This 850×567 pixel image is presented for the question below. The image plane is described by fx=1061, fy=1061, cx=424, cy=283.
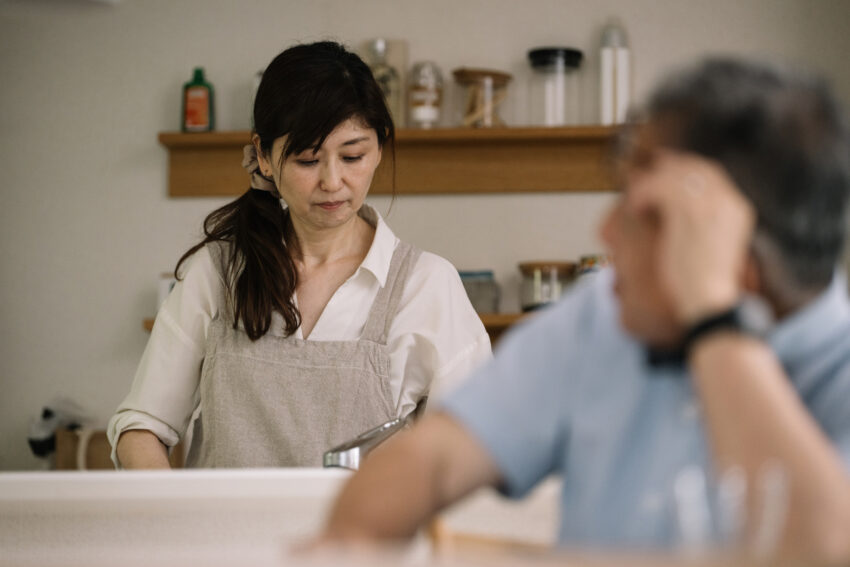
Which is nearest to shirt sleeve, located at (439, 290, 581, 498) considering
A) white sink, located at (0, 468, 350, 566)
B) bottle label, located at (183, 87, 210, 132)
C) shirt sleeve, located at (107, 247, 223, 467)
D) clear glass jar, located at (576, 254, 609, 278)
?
white sink, located at (0, 468, 350, 566)

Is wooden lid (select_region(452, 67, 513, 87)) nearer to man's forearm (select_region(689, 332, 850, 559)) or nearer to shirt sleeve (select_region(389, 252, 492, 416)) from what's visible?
shirt sleeve (select_region(389, 252, 492, 416))

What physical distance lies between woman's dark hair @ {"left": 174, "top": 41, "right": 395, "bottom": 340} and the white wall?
1489mm

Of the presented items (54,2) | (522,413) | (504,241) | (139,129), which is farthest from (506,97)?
(522,413)

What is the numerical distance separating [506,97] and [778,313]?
281cm

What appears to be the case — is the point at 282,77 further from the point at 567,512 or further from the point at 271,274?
the point at 567,512

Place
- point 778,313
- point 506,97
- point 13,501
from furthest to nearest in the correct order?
point 506,97, point 13,501, point 778,313

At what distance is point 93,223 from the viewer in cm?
355

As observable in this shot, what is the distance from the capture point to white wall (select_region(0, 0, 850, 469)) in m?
3.41

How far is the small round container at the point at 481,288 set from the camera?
10.6ft

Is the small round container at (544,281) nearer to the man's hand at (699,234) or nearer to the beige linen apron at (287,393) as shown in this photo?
the beige linen apron at (287,393)

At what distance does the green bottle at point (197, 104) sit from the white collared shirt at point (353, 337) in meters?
1.56

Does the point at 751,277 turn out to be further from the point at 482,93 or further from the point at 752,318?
the point at 482,93

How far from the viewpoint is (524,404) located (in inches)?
29.0

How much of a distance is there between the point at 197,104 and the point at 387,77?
0.62 meters
